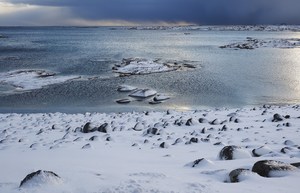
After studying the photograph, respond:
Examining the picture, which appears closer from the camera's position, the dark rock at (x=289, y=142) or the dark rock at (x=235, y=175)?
the dark rock at (x=235, y=175)

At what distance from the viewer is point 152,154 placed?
9133mm

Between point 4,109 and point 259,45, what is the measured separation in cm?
7170

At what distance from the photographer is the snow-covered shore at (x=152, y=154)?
5484mm

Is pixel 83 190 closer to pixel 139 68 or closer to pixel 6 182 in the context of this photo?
pixel 6 182

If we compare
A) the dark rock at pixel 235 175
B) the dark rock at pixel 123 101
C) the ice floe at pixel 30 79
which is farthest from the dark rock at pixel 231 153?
the ice floe at pixel 30 79

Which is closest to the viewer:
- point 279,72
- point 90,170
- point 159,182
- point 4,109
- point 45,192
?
point 45,192

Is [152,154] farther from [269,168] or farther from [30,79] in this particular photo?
[30,79]

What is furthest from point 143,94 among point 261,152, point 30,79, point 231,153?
point 231,153

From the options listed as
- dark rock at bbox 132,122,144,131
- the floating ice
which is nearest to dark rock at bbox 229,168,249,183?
dark rock at bbox 132,122,144,131

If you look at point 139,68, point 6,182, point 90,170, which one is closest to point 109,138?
point 90,170

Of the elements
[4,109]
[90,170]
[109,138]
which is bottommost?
[4,109]

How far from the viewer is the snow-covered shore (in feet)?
18.0

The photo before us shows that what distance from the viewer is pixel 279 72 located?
1634 inches

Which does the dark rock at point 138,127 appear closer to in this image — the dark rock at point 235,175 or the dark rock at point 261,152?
the dark rock at point 261,152
